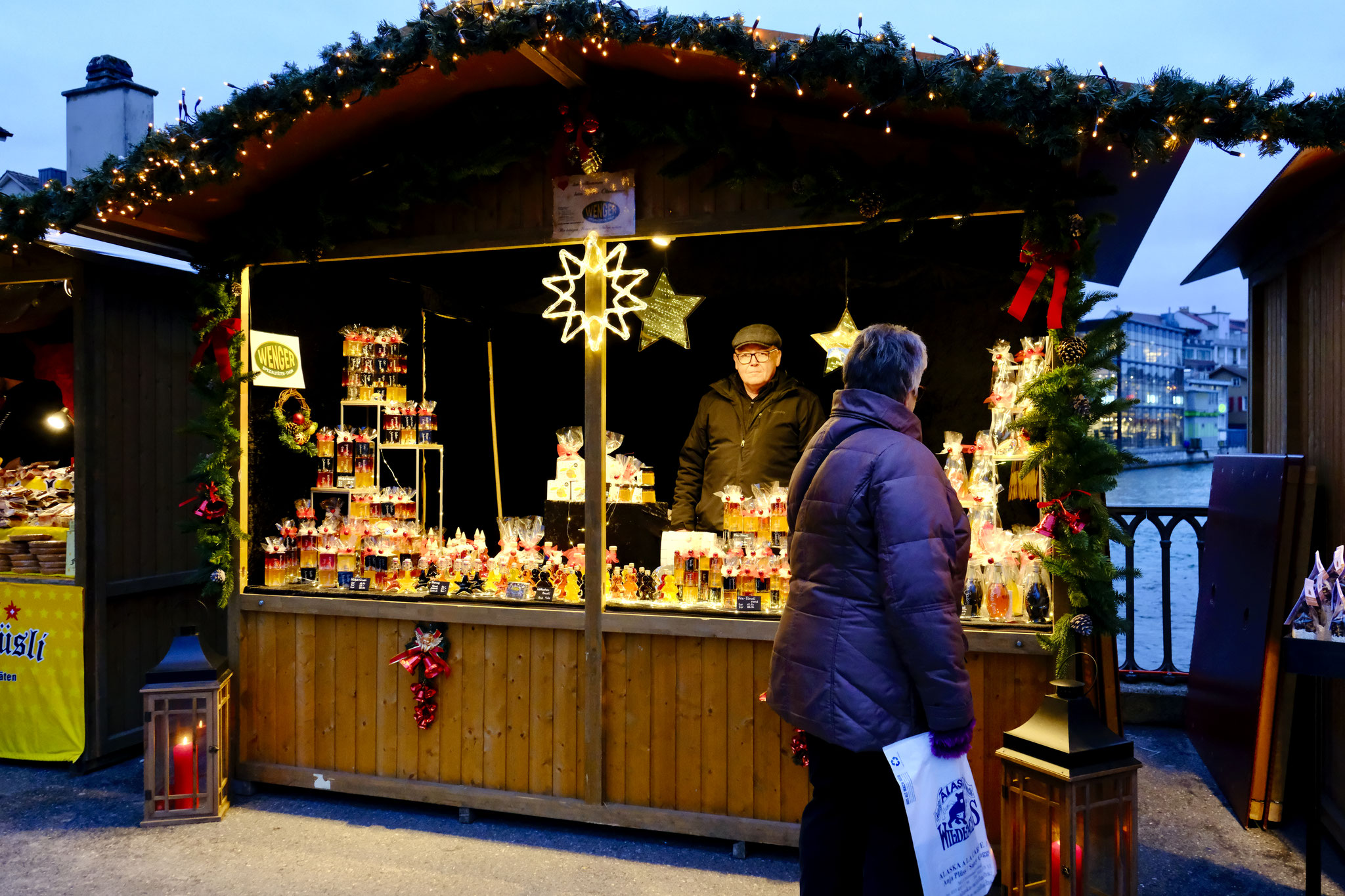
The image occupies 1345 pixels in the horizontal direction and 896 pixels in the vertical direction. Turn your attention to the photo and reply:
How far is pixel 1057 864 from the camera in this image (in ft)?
8.84

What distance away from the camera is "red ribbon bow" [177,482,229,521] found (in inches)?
167

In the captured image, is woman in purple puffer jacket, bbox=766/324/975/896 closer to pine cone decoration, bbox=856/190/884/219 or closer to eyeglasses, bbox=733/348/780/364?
pine cone decoration, bbox=856/190/884/219

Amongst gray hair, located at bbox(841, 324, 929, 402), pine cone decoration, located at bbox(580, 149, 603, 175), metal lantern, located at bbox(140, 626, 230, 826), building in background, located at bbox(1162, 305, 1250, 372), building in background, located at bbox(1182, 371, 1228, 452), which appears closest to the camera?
gray hair, located at bbox(841, 324, 929, 402)

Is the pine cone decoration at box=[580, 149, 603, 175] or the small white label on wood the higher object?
the pine cone decoration at box=[580, 149, 603, 175]

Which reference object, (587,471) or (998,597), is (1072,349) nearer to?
(998,597)

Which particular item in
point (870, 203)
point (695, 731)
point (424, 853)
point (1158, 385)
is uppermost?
point (1158, 385)

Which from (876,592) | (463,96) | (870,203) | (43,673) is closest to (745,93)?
(870,203)

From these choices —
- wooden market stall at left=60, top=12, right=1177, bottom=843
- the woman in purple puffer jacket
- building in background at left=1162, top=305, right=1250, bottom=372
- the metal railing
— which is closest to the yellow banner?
wooden market stall at left=60, top=12, right=1177, bottom=843

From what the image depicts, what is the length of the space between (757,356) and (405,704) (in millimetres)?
2367

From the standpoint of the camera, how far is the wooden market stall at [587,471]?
3482mm

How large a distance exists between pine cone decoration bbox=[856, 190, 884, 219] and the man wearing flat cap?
1.23 m

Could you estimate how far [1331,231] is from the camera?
3.71 meters

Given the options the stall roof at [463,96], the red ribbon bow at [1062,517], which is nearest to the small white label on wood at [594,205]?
the stall roof at [463,96]

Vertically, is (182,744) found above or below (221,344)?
below
